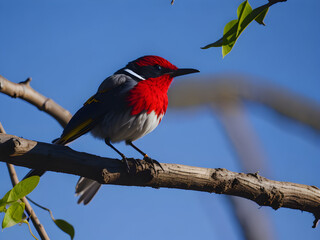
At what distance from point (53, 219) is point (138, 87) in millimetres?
1257

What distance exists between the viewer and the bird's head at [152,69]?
3.36 m

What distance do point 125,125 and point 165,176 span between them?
0.66 m

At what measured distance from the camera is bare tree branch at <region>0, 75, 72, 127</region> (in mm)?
3131

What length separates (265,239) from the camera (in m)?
4.20

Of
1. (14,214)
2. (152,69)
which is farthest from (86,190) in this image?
(14,214)

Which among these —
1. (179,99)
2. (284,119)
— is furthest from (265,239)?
(179,99)

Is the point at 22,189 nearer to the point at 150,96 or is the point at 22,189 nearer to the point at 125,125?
the point at 125,125

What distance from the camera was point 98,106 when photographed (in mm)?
3121

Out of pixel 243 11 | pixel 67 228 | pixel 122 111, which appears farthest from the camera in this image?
pixel 122 111

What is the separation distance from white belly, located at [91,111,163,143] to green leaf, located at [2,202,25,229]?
1358 millimetres

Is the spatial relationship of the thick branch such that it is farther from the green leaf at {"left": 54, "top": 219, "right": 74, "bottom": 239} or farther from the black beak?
the black beak

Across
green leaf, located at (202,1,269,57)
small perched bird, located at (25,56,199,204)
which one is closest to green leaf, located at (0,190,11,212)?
green leaf, located at (202,1,269,57)

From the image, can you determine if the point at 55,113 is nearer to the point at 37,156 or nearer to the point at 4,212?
the point at 37,156

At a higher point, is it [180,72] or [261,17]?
[180,72]
